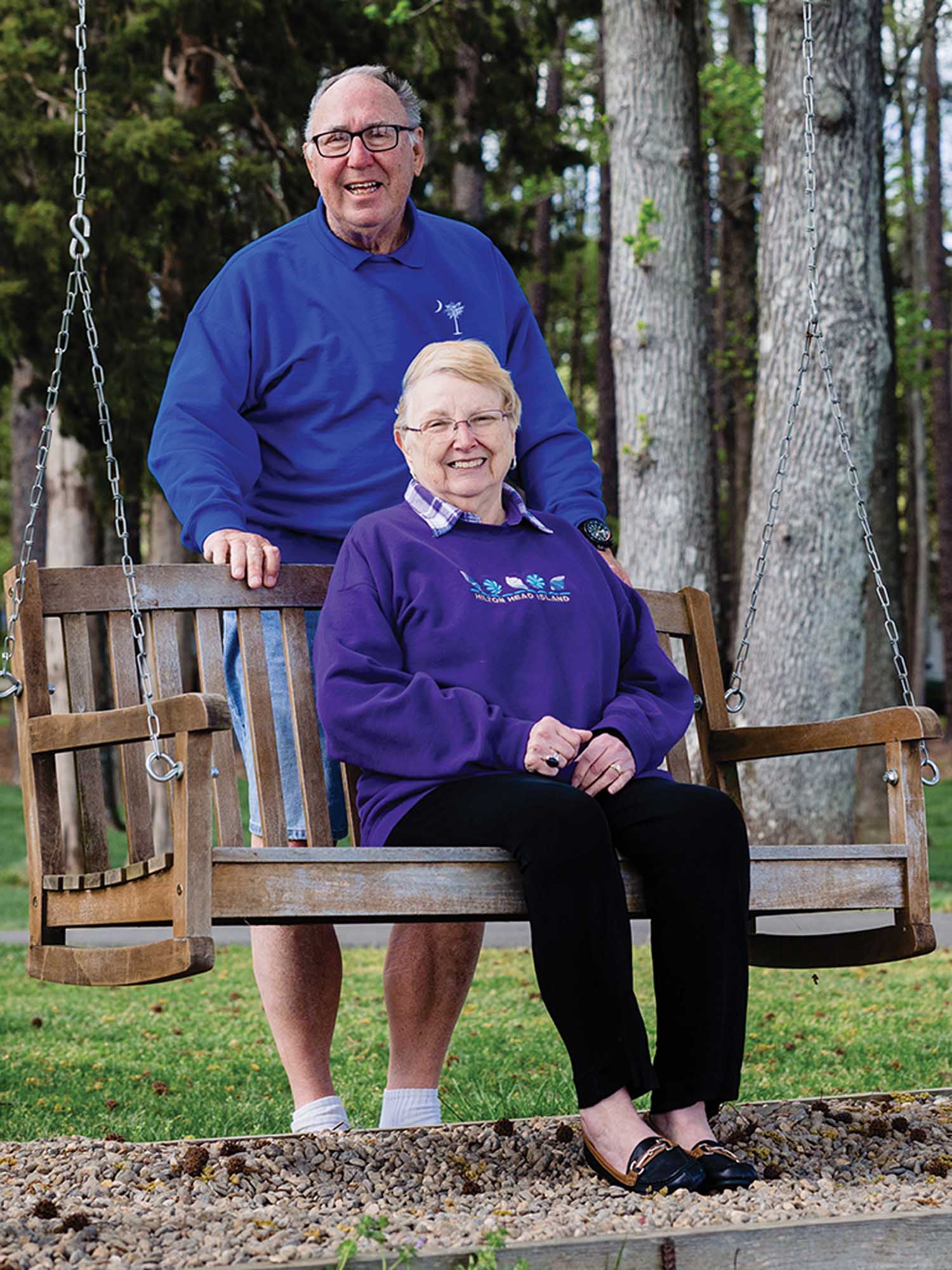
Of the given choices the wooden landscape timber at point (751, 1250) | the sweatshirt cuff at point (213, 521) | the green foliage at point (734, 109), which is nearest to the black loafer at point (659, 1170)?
the wooden landscape timber at point (751, 1250)

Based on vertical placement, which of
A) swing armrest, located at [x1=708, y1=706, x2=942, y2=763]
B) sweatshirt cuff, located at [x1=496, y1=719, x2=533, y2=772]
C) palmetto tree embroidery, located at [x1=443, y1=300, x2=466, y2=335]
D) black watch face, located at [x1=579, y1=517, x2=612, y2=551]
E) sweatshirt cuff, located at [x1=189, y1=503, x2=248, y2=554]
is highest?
palmetto tree embroidery, located at [x1=443, y1=300, x2=466, y2=335]

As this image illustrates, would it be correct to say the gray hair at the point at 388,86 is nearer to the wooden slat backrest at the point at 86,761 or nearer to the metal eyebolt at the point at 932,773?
the wooden slat backrest at the point at 86,761

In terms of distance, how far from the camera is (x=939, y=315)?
75.3 feet

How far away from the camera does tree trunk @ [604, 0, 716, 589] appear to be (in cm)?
940

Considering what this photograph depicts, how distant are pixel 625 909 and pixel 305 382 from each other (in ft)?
4.60

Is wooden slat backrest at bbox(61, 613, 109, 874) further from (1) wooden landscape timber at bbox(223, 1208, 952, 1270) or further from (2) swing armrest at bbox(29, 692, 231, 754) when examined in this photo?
(1) wooden landscape timber at bbox(223, 1208, 952, 1270)

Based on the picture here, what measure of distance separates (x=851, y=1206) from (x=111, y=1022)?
15.3 ft

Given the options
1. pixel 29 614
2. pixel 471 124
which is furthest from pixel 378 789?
pixel 471 124

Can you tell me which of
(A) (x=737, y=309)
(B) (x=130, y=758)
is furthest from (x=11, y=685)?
(A) (x=737, y=309)

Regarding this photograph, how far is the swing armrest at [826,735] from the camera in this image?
362cm

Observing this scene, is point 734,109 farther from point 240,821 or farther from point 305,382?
point 240,821

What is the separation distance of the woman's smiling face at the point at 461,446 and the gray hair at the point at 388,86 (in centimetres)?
71

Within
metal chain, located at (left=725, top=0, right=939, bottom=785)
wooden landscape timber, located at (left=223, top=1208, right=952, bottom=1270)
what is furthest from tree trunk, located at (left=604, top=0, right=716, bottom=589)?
wooden landscape timber, located at (left=223, top=1208, right=952, bottom=1270)

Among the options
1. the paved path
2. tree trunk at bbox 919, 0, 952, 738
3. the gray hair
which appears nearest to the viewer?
the gray hair
